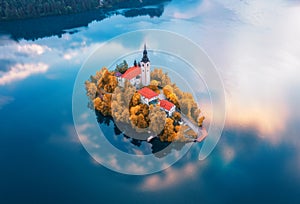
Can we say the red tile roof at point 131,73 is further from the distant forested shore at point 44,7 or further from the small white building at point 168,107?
the distant forested shore at point 44,7

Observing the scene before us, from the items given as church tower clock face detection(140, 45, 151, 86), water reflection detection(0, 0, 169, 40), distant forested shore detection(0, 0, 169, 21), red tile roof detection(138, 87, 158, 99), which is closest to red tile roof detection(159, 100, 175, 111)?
red tile roof detection(138, 87, 158, 99)

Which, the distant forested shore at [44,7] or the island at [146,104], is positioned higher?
the distant forested shore at [44,7]

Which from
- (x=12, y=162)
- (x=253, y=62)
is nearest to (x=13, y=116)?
(x=12, y=162)

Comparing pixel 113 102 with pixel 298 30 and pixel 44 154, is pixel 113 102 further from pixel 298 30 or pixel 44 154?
pixel 298 30

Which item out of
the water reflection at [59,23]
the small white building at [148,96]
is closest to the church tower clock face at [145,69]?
the small white building at [148,96]

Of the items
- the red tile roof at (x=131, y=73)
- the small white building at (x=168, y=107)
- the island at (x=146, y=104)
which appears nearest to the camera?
the island at (x=146, y=104)

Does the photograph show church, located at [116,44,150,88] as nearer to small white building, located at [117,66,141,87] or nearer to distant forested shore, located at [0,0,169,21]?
small white building, located at [117,66,141,87]
